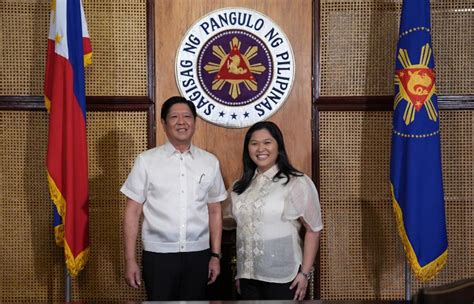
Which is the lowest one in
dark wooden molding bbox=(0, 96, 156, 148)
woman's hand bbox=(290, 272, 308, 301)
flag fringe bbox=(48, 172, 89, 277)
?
woman's hand bbox=(290, 272, 308, 301)

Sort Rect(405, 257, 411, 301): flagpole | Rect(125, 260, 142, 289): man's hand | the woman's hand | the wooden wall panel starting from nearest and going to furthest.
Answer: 1. the woman's hand
2. Rect(125, 260, 142, 289): man's hand
3. Rect(405, 257, 411, 301): flagpole
4. the wooden wall panel

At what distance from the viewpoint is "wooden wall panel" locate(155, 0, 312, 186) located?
163 inches

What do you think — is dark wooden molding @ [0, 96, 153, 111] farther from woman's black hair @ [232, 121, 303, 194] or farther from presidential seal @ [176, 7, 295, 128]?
woman's black hair @ [232, 121, 303, 194]

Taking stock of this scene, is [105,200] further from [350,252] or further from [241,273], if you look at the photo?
[350,252]

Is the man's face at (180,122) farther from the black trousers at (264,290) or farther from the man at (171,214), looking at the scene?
the black trousers at (264,290)

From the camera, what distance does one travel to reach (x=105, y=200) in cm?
419

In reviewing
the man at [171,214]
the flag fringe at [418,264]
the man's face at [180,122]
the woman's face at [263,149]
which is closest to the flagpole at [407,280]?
the flag fringe at [418,264]

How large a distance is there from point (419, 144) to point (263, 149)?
0.94 meters

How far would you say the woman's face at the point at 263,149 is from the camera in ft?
11.4

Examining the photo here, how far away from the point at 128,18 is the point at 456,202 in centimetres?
243

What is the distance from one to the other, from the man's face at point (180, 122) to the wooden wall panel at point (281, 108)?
69cm

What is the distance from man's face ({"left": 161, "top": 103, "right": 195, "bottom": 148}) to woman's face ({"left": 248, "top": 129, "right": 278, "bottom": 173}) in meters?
0.35

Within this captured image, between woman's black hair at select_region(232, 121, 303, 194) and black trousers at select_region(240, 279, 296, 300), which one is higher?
woman's black hair at select_region(232, 121, 303, 194)

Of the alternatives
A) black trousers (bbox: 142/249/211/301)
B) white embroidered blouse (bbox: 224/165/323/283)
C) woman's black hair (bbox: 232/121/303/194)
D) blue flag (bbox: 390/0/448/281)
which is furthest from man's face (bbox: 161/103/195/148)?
blue flag (bbox: 390/0/448/281)
